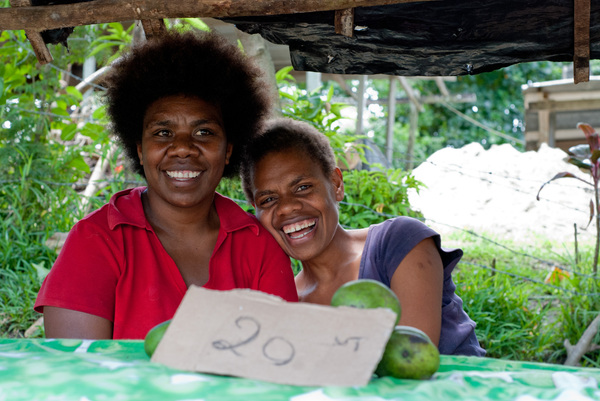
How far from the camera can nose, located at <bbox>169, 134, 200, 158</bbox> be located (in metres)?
2.34

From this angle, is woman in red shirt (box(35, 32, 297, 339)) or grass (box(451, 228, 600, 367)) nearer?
woman in red shirt (box(35, 32, 297, 339))

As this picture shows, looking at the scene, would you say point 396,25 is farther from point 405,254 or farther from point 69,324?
point 69,324

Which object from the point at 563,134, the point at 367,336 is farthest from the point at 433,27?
the point at 563,134

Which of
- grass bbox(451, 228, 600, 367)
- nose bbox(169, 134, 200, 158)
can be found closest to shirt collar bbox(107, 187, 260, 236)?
nose bbox(169, 134, 200, 158)

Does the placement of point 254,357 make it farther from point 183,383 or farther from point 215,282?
point 215,282

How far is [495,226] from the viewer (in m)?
8.03

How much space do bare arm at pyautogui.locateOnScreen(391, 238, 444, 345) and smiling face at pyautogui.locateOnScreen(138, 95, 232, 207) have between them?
2.70 feet

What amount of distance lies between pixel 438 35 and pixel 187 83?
1020mm

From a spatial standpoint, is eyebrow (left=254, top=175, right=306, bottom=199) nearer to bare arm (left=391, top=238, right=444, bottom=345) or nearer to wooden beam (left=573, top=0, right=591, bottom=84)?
bare arm (left=391, top=238, right=444, bottom=345)

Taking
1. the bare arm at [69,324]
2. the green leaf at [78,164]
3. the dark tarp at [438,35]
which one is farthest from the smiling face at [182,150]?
the green leaf at [78,164]

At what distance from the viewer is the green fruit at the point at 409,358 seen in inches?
44.5

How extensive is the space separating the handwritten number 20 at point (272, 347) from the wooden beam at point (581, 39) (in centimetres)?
174

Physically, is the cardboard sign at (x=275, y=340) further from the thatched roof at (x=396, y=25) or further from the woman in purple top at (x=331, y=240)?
the thatched roof at (x=396, y=25)

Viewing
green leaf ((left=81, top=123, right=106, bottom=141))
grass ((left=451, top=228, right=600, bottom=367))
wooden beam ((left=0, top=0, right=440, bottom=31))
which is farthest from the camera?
green leaf ((left=81, top=123, right=106, bottom=141))
